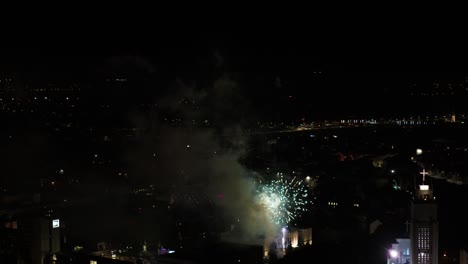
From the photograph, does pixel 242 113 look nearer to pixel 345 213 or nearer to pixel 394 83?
pixel 345 213

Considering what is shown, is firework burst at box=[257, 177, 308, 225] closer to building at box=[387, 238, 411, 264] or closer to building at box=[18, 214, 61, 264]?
building at box=[387, 238, 411, 264]

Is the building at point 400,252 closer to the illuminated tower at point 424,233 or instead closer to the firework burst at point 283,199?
the illuminated tower at point 424,233

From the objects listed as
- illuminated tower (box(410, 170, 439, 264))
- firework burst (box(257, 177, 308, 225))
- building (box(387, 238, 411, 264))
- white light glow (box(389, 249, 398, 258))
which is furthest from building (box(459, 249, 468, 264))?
firework burst (box(257, 177, 308, 225))

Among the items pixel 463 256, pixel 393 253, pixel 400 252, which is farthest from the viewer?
pixel 400 252

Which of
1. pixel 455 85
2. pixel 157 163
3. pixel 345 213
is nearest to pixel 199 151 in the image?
pixel 157 163

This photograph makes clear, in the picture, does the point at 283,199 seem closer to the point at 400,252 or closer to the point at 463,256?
the point at 400,252

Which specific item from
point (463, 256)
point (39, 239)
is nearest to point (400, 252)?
point (463, 256)

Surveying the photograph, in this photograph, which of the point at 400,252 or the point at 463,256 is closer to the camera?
the point at 463,256
